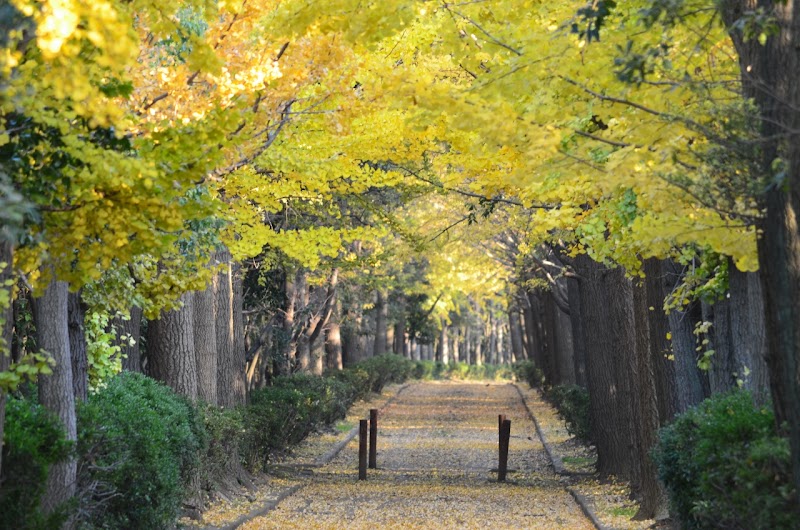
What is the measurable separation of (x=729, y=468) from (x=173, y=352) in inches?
340

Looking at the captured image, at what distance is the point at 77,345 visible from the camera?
10.2 metres

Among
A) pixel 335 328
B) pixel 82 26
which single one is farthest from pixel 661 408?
pixel 335 328

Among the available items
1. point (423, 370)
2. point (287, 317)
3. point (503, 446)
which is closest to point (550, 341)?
point (287, 317)

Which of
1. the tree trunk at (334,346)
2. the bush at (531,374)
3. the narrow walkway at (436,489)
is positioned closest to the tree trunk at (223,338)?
the narrow walkway at (436,489)

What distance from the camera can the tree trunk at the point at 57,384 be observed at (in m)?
8.48

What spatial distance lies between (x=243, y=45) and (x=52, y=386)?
4318 mm

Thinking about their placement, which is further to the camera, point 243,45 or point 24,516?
point 243,45

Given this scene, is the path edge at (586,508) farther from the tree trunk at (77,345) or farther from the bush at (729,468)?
the tree trunk at (77,345)

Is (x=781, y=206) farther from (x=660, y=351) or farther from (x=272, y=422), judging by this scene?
(x=272, y=422)

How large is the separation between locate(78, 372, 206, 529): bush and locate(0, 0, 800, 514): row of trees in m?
0.40

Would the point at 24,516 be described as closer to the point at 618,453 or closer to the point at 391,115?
the point at 391,115

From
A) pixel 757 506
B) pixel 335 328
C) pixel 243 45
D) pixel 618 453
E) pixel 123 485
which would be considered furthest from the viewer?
pixel 335 328

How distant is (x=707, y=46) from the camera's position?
8195 millimetres

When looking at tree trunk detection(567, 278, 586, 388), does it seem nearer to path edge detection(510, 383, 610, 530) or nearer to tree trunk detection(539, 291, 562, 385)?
path edge detection(510, 383, 610, 530)
